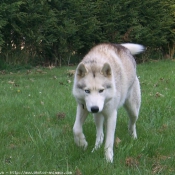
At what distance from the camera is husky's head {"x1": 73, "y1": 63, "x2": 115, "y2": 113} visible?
3453mm

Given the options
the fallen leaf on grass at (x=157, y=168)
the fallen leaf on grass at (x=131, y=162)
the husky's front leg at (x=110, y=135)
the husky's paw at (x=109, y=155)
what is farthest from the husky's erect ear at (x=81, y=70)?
the fallen leaf on grass at (x=157, y=168)

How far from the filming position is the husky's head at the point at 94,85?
11.3 feet

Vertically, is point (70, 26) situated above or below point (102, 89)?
above

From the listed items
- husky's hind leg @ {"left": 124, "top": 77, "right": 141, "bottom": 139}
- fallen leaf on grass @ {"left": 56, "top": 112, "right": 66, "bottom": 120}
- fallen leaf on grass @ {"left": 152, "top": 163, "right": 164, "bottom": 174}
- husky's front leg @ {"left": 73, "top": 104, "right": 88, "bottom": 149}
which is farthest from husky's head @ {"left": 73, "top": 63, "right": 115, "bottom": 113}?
fallen leaf on grass @ {"left": 56, "top": 112, "right": 66, "bottom": 120}

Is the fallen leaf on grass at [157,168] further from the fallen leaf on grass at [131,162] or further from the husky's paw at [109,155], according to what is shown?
the husky's paw at [109,155]

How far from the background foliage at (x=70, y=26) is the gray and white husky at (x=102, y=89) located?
6968mm

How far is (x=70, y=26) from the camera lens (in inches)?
473

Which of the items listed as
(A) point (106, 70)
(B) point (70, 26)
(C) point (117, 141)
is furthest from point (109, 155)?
(B) point (70, 26)

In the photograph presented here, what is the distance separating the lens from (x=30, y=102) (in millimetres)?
5727

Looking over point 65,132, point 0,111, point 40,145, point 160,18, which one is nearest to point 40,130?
point 65,132

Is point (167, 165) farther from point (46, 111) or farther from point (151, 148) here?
point (46, 111)

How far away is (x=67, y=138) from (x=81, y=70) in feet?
2.57

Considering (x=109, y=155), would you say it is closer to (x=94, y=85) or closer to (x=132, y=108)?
(x=94, y=85)

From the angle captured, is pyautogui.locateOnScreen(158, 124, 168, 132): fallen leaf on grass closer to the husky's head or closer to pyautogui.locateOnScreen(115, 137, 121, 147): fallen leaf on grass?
pyautogui.locateOnScreen(115, 137, 121, 147): fallen leaf on grass
